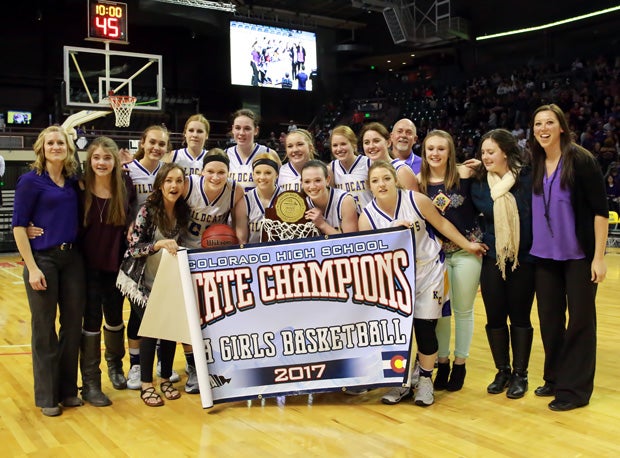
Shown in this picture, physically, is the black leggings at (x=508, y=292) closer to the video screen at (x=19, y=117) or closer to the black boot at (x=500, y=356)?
the black boot at (x=500, y=356)

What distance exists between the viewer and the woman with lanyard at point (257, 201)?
13.1 feet

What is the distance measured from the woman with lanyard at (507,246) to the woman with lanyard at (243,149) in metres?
1.80

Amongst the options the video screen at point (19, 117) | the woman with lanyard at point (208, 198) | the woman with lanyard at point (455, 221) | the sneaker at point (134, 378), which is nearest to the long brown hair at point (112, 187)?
the woman with lanyard at point (208, 198)

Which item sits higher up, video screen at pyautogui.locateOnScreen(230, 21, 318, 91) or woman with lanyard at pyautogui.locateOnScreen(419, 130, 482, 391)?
video screen at pyautogui.locateOnScreen(230, 21, 318, 91)

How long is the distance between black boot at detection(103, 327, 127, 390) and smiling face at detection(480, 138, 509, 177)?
264 cm

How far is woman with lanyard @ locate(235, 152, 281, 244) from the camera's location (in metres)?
3.99

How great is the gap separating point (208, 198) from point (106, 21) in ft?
38.1

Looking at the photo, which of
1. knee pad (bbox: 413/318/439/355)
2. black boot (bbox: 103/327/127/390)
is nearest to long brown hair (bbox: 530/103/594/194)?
knee pad (bbox: 413/318/439/355)

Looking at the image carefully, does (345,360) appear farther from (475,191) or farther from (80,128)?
(80,128)

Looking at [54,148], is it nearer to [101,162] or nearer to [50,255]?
[101,162]

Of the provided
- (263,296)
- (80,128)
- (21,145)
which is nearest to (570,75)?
(80,128)

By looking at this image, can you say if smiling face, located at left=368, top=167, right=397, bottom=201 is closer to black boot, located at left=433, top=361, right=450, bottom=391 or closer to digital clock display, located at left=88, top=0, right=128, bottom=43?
black boot, located at left=433, top=361, right=450, bottom=391

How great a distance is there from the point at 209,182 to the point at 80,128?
16702 millimetres

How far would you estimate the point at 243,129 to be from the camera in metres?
4.76
